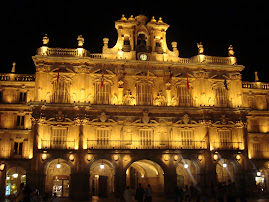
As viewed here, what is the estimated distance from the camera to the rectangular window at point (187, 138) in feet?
144

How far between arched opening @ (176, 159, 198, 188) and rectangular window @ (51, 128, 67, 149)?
14.8 meters

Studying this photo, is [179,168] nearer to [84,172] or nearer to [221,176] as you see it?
[221,176]

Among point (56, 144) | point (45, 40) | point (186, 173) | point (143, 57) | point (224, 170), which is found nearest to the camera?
point (56, 144)

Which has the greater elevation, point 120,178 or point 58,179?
point 120,178

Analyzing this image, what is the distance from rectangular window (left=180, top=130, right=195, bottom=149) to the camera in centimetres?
4375

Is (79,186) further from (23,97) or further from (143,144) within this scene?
(23,97)

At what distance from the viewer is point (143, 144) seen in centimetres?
4278

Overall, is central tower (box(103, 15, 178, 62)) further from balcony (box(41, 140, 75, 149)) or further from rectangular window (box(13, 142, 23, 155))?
rectangular window (box(13, 142, 23, 155))

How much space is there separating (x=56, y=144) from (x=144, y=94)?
12682 millimetres


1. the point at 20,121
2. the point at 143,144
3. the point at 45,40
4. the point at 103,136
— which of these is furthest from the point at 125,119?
the point at 45,40

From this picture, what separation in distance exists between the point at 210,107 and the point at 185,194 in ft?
53.5

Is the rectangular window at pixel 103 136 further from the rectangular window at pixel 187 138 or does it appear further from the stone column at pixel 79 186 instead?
the rectangular window at pixel 187 138

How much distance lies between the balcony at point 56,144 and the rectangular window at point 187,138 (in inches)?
540

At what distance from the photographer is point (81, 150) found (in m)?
40.7
